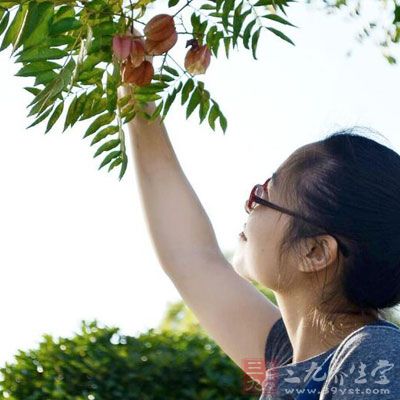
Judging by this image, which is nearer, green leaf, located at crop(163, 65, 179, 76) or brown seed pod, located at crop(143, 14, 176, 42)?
brown seed pod, located at crop(143, 14, 176, 42)

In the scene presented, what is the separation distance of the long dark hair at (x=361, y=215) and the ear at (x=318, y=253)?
0.02m

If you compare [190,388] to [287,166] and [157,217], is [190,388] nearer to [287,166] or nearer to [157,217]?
[157,217]

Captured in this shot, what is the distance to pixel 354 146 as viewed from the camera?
252cm

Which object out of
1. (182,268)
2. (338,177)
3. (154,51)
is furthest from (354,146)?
(182,268)

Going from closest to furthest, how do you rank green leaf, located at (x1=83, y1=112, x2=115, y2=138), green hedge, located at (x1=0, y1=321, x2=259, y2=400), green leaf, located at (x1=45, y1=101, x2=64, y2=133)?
1. green leaf, located at (x1=45, y1=101, x2=64, y2=133)
2. green leaf, located at (x1=83, y1=112, x2=115, y2=138)
3. green hedge, located at (x1=0, y1=321, x2=259, y2=400)

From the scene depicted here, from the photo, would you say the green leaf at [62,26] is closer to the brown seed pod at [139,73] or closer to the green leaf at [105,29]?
the green leaf at [105,29]

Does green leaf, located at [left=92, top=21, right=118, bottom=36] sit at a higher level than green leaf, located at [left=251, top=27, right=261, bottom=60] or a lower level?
higher

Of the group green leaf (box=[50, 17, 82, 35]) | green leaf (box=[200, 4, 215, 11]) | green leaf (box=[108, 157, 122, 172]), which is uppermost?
green leaf (box=[200, 4, 215, 11])

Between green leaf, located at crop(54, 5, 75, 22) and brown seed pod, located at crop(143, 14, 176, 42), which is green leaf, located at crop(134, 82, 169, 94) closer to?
brown seed pod, located at crop(143, 14, 176, 42)

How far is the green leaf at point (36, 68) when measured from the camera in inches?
91.9

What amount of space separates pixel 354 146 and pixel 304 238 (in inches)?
8.6

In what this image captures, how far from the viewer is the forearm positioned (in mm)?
3041

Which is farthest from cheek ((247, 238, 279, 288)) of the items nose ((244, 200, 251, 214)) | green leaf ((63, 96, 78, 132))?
green leaf ((63, 96, 78, 132))

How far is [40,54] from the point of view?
2.29 meters
